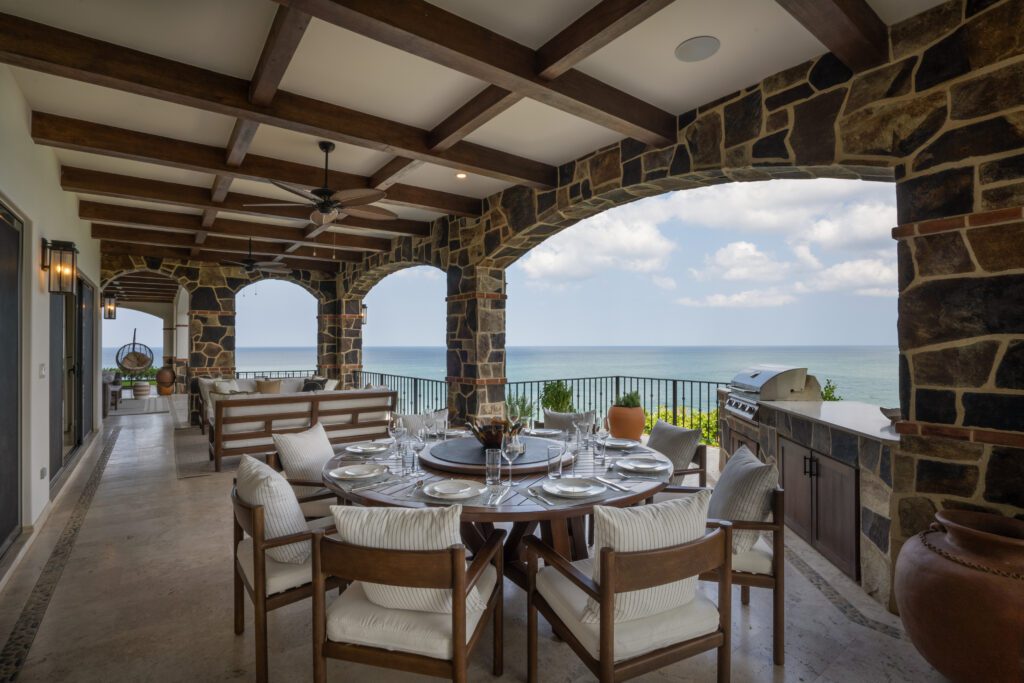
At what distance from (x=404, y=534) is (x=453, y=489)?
2.15 feet

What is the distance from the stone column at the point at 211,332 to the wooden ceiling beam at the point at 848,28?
31.0 ft

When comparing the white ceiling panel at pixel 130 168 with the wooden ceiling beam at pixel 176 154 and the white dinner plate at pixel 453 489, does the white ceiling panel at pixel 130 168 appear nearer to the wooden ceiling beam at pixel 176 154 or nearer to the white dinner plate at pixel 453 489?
the wooden ceiling beam at pixel 176 154

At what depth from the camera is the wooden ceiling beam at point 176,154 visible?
361cm

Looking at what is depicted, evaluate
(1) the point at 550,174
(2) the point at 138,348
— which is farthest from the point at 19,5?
(2) the point at 138,348

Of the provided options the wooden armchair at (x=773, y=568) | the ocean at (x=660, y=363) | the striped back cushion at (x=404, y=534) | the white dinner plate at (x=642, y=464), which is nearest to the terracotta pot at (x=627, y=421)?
the white dinner plate at (x=642, y=464)

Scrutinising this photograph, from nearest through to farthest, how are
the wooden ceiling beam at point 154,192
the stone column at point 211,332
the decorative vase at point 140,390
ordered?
1. the wooden ceiling beam at point 154,192
2. the stone column at point 211,332
3. the decorative vase at point 140,390

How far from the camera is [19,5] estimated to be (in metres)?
2.37

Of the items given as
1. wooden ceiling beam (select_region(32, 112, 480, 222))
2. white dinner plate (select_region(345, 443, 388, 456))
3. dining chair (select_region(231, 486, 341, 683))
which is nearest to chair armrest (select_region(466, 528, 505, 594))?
dining chair (select_region(231, 486, 341, 683))

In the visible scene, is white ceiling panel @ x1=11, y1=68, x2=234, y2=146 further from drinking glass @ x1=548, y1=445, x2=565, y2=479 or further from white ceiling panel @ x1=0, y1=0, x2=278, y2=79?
drinking glass @ x1=548, y1=445, x2=565, y2=479

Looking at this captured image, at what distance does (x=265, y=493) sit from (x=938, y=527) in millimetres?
2780

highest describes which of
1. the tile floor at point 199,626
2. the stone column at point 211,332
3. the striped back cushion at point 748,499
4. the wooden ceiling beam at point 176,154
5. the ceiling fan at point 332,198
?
the wooden ceiling beam at point 176,154

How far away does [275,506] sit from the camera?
1989 mm

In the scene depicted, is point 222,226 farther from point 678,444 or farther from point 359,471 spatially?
point 678,444

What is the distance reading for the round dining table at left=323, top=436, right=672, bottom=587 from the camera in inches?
78.7
